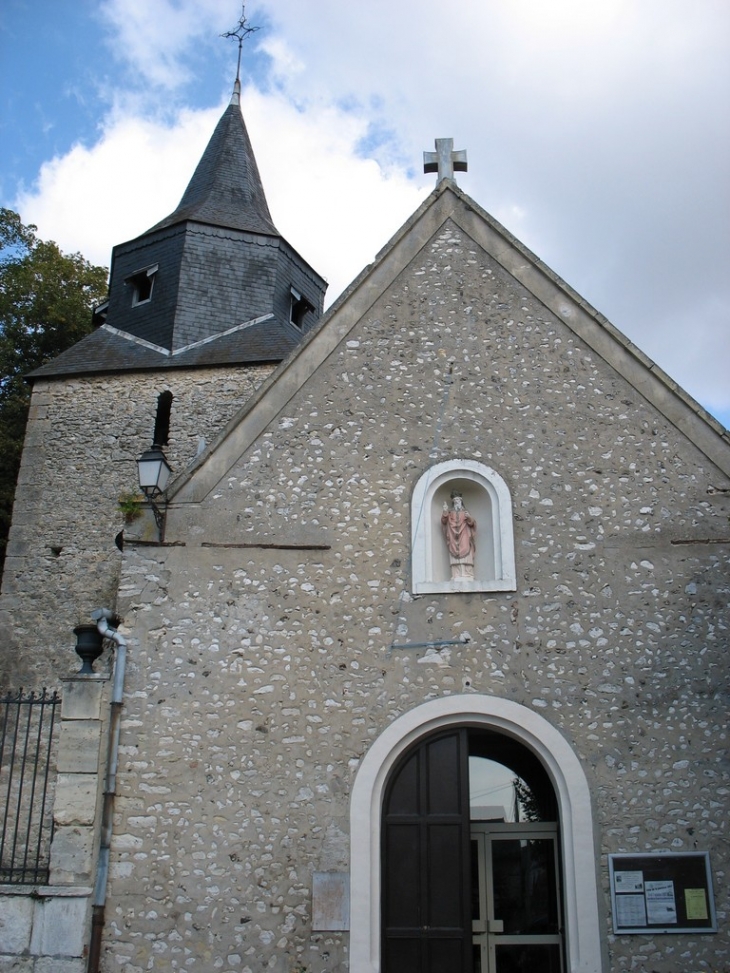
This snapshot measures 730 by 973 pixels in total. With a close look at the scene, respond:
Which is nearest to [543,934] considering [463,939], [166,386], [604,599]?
[463,939]

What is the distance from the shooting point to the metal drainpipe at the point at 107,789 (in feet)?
23.0

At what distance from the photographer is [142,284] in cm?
1722

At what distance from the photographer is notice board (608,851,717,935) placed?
6863 mm

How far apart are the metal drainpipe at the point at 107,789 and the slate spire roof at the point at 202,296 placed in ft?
26.4

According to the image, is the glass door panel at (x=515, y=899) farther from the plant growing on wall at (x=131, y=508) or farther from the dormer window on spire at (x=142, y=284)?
the dormer window on spire at (x=142, y=284)

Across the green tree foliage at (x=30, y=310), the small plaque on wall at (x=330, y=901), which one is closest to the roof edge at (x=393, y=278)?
the small plaque on wall at (x=330, y=901)

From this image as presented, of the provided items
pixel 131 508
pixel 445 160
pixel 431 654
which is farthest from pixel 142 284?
pixel 431 654

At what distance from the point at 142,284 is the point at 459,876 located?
1270 centimetres

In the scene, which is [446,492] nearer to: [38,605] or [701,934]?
[701,934]

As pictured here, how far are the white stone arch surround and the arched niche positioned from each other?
921 mm

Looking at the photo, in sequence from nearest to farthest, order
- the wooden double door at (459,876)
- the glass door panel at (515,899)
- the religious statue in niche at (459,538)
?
the wooden double door at (459,876) → the glass door panel at (515,899) → the religious statue in niche at (459,538)

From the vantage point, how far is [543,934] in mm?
7340

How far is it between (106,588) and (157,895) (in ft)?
27.0

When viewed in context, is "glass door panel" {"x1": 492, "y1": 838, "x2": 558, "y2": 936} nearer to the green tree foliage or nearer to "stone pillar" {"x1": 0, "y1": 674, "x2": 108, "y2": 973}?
"stone pillar" {"x1": 0, "y1": 674, "x2": 108, "y2": 973}
